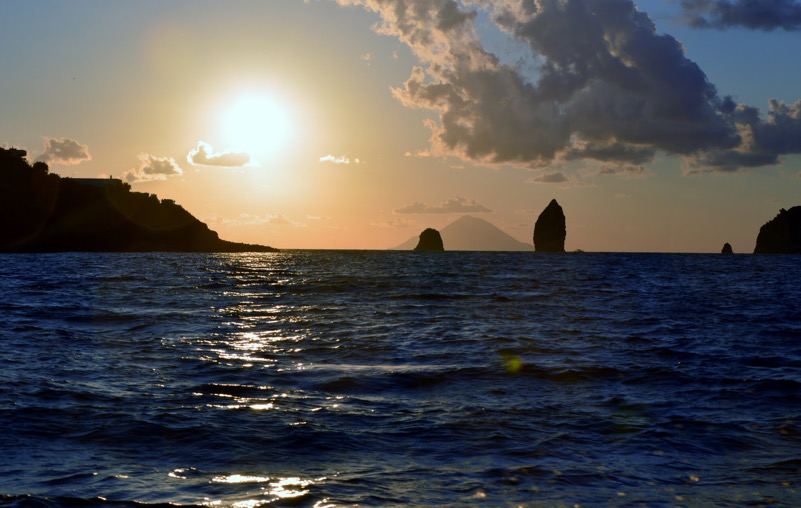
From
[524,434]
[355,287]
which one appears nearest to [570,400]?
[524,434]

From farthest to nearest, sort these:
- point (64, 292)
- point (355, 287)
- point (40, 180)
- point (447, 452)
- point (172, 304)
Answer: point (40, 180) < point (355, 287) < point (64, 292) < point (172, 304) < point (447, 452)

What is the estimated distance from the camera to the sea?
28.4ft

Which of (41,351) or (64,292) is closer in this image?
(41,351)

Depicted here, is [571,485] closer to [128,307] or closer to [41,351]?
[41,351]

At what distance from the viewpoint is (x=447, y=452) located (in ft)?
34.1

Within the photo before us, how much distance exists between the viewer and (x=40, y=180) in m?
186

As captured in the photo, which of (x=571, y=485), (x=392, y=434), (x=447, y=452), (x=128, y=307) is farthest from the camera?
(x=128, y=307)

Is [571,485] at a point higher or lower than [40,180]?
lower

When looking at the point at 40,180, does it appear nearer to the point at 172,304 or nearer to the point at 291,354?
the point at 172,304

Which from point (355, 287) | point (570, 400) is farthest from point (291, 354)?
point (355, 287)

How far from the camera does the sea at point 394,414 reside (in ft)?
28.4

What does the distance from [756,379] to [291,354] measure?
12.3 meters

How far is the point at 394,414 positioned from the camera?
1280 centimetres

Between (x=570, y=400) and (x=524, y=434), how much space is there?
3104 millimetres
